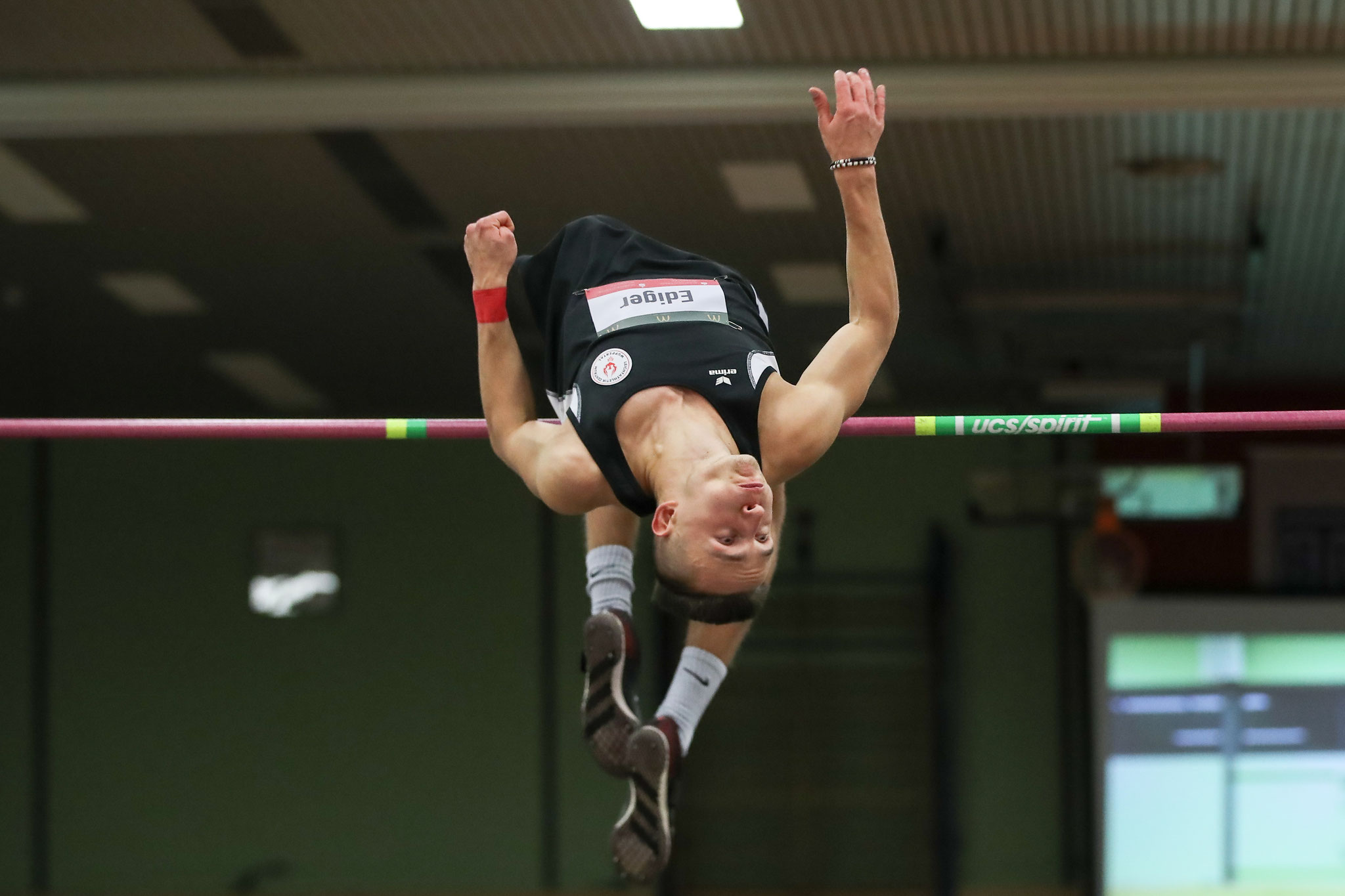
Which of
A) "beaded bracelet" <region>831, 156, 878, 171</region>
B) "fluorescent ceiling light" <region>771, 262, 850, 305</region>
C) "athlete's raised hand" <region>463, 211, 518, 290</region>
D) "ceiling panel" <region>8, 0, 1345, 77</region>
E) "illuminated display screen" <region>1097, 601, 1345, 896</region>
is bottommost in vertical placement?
"illuminated display screen" <region>1097, 601, 1345, 896</region>

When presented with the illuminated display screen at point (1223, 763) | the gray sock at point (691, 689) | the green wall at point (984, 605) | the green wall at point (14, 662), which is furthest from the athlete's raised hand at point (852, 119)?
the green wall at point (14, 662)

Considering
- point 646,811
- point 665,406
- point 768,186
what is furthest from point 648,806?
point 768,186

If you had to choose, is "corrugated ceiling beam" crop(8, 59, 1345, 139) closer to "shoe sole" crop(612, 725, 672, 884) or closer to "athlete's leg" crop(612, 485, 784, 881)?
"athlete's leg" crop(612, 485, 784, 881)

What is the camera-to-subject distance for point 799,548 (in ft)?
30.8

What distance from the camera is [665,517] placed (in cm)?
287

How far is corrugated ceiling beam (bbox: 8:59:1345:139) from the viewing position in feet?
16.4

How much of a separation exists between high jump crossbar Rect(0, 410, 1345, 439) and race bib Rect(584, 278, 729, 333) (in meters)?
0.37

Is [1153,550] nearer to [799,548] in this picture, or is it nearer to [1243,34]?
[799,548]

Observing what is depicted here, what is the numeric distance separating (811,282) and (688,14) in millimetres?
2534

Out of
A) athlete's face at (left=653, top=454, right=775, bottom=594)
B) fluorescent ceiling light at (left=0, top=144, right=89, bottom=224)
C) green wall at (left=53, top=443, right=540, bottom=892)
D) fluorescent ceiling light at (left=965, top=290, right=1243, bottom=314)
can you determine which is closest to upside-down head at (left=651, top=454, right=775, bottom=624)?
athlete's face at (left=653, top=454, right=775, bottom=594)

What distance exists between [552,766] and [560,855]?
0.52 metres

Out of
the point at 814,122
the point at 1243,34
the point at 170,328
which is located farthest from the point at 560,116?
the point at 170,328

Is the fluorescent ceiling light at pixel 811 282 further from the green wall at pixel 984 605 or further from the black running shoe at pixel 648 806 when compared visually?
the black running shoe at pixel 648 806

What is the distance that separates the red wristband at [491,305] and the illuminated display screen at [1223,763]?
619cm
